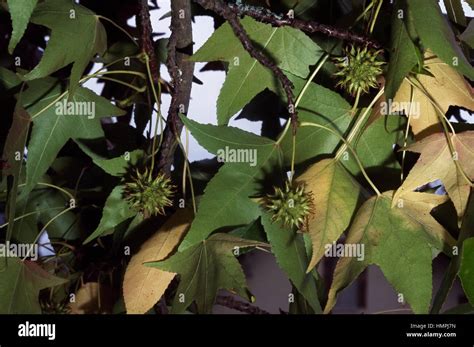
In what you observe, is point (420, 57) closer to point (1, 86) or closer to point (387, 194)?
point (387, 194)

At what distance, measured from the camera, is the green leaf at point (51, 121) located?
41 centimetres

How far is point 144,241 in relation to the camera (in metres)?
0.38

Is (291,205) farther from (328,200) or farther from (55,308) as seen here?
(55,308)

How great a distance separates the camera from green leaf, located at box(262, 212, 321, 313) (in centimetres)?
35

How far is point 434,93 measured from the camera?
36 centimetres

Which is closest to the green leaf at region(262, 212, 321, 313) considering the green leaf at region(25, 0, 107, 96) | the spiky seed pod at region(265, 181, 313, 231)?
the spiky seed pod at region(265, 181, 313, 231)

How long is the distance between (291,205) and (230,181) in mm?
34

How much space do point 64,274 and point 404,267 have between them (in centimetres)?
24

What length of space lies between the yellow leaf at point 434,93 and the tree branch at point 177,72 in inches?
4.3

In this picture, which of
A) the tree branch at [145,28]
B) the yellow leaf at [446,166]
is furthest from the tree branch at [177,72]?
the yellow leaf at [446,166]

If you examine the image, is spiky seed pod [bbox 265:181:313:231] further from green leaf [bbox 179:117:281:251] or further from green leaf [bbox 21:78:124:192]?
green leaf [bbox 21:78:124:192]

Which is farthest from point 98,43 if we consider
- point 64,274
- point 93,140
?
Result: point 64,274

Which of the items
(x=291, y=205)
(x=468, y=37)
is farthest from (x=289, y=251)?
(x=468, y=37)

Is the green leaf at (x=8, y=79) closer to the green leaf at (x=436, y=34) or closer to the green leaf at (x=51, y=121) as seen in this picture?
the green leaf at (x=51, y=121)
